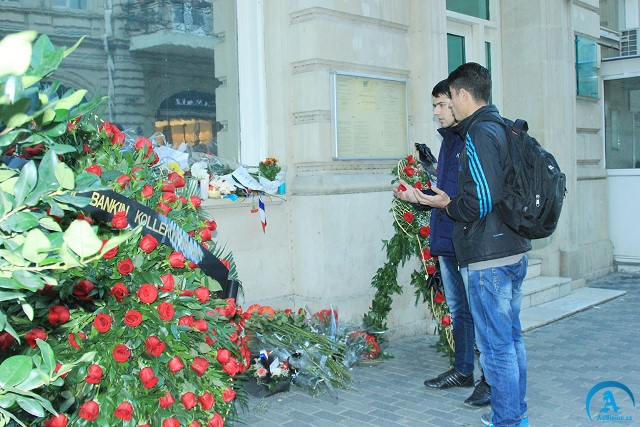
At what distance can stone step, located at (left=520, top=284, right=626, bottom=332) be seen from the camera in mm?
7580

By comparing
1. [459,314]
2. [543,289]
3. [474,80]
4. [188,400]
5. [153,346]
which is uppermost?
[474,80]

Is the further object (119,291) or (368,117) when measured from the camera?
(368,117)

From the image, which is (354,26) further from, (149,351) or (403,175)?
(149,351)

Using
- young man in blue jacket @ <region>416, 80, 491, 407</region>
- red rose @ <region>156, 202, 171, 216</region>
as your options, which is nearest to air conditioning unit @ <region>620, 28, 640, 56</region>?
young man in blue jacket @ <region>416, 80, 491, 407</region>

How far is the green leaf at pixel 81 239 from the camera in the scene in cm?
121

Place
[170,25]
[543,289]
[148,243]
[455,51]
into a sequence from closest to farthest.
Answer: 1. [148,243]
2. [170,25]
3. [543,289]
4. [455,51]

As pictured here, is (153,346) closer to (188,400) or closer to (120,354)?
(120,354)

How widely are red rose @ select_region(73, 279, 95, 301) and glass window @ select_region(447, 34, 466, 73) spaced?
6.63 metres

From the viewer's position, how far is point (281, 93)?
6.69 meters

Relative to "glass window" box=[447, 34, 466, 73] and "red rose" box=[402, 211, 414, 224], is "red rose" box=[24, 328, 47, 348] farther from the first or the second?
"glass window" box=[447, 34, 466, 73]

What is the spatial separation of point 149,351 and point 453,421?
2506 millimetres

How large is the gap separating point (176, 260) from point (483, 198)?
1.76m

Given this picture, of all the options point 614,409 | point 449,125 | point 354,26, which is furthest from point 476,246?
point 354,26

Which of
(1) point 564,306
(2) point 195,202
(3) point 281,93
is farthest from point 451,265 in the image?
(1) point 564,306
